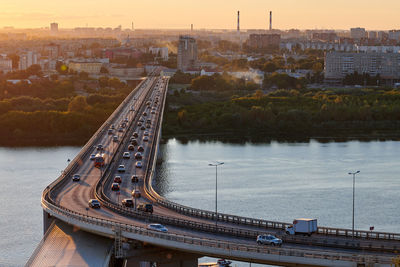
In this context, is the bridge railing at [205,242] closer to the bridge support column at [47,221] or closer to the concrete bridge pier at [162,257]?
the concrete bridge pier at [162,257]

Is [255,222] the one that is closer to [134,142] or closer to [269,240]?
[269,240]

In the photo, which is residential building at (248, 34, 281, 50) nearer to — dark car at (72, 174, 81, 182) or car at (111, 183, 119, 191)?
dark car at (72, 174, 81, 182)

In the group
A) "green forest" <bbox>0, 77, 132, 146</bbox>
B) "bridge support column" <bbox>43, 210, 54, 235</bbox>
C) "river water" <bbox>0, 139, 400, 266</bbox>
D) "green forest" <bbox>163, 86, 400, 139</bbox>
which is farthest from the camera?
"green forest" <bbox>163, 86, 400, 139</bbox>

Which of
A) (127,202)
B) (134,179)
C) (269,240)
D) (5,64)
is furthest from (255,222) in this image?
(5,64)

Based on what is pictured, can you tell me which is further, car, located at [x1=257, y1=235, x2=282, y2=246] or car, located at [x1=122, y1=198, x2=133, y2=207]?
car, located at [x1=122, y1=198, x2=133, y2=207]

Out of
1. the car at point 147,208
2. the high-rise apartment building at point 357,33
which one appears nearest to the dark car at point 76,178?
the car at point 147,208

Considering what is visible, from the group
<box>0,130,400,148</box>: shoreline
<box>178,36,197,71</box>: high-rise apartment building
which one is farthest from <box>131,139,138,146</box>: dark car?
<box>178,36,197,71</box>: high-rise apartment building

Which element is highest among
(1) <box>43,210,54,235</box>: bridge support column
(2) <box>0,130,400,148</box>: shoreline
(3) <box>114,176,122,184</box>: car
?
(3) <box>114,176,122,184</box>: car

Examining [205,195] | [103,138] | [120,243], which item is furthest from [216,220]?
[103,138]
